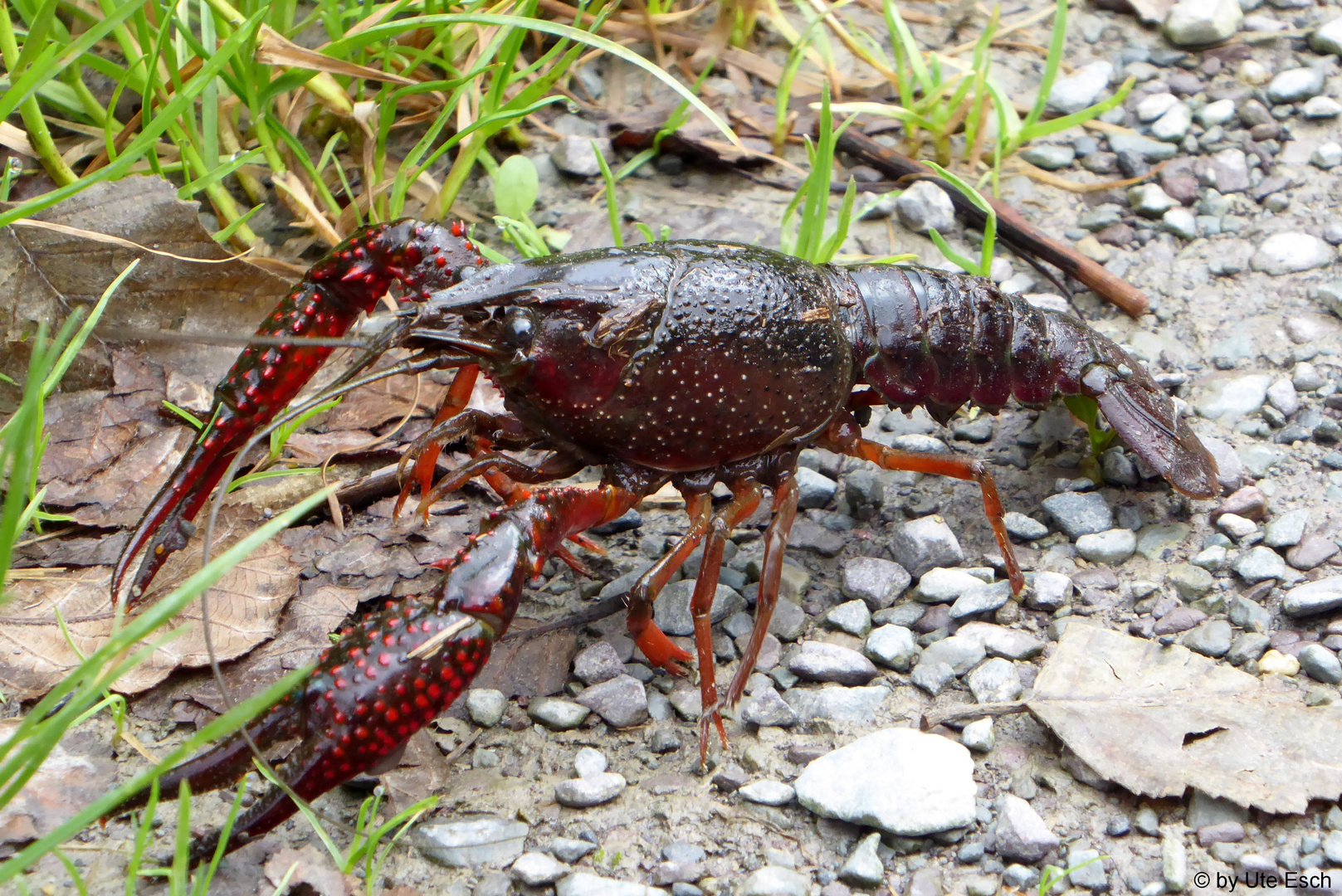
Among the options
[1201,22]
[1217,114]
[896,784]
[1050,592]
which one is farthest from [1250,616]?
[1201,22]

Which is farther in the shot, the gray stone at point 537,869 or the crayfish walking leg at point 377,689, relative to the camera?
the gray stone at point 537,869

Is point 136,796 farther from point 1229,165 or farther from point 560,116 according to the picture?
point 1229,165

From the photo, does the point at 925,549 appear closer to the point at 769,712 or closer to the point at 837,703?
the point at 837,703

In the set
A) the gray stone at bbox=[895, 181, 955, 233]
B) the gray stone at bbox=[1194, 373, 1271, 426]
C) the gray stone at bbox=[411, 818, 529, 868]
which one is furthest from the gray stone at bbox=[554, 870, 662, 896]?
the gray stone at bbox=[895, 181, 955, 233]

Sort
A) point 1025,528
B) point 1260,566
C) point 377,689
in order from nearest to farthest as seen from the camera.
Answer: point 377,689 → point 1260,566 → point 1025,528

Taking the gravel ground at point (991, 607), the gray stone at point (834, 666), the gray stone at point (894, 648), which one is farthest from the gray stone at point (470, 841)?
the gray stone at point (894, 648)

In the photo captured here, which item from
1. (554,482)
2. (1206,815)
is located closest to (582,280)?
(554,482)

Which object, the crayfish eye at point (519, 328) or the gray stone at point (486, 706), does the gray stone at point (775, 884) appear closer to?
the gray stone at point (486, 706)

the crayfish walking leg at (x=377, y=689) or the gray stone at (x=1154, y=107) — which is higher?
the gray stone at (x=1154, y=107)
